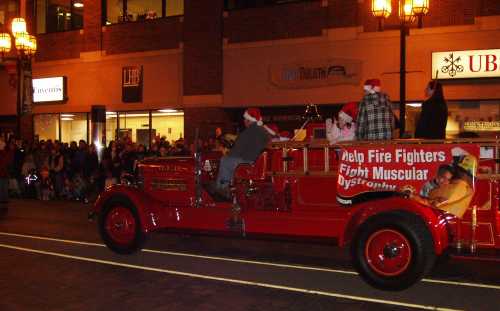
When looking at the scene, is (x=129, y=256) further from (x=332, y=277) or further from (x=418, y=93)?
(x=418, y=93)

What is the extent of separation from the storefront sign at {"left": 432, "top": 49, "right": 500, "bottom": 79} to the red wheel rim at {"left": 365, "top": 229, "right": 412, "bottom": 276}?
10058 millimetres

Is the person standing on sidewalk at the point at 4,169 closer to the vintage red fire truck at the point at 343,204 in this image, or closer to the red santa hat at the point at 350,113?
the vintage red fire truck at the point at 343,204

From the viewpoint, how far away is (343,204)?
732cm

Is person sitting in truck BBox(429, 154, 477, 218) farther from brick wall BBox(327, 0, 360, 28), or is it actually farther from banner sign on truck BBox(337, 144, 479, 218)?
brick wall BBox(327, 0, 360, 28)

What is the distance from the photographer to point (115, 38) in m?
Answer: 22.9

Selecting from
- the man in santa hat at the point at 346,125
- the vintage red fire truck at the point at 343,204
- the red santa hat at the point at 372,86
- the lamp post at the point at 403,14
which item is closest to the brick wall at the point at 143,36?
the lamp post at the point at 403,14

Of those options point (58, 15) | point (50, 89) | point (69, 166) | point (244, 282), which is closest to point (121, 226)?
point (244, 282)

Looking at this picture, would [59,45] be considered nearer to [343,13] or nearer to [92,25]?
[92,25]

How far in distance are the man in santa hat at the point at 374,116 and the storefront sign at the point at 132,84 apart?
15.4 metres

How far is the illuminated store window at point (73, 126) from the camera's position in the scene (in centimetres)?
2419

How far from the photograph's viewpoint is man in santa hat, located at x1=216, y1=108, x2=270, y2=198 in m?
8.24

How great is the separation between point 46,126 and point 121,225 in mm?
17837

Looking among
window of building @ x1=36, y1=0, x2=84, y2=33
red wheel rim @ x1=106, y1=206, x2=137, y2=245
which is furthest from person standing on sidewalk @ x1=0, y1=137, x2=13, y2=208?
window of building @ x1=36, y1=0, x2=84, y2=33

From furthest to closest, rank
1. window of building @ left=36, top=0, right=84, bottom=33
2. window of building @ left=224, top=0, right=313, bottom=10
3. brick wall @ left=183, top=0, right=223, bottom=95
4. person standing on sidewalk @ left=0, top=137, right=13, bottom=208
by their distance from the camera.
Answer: window of building @ left=36, top=0, right=84, bottom=33
brick wall @ left=183, top=0, right=223, bottom=95
window of building @ left=224, top=0, right=313, bottom=10
person standing on sidewalk @ left=0, top=137, right=13, bottom=208
